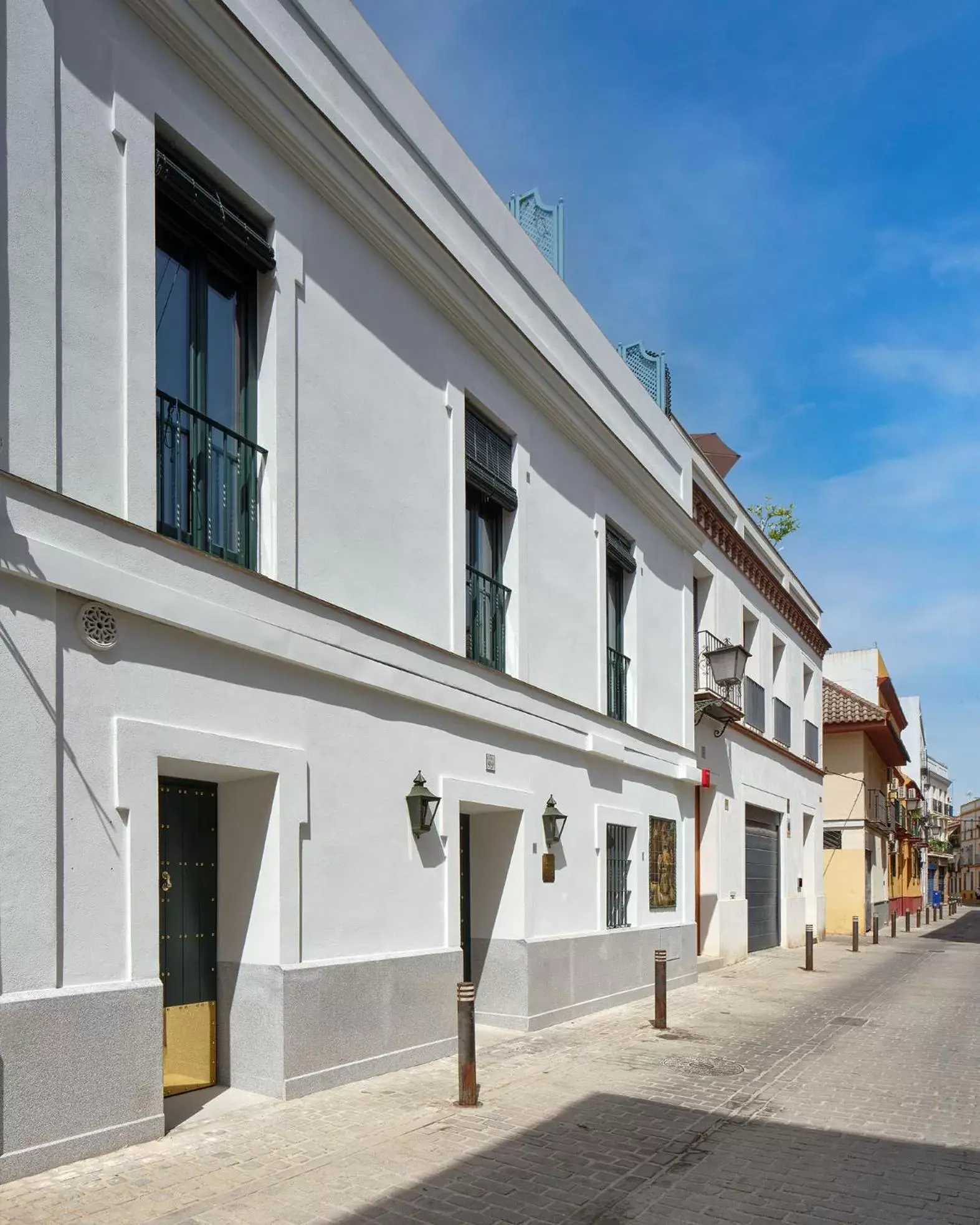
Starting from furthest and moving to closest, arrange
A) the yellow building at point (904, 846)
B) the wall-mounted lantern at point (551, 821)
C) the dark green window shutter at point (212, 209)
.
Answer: the yellow building at point (904, 846), the wall-mounted lantern at point (551, 821), the dark green window shutter at point (212, 209)

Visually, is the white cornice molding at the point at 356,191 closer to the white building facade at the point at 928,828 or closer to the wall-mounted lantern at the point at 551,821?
the wall-mounted lantern at the point at 551,821

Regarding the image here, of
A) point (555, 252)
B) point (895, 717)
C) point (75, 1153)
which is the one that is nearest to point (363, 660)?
point (75, 1153)

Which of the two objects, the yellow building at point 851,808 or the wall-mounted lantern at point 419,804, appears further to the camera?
the yellow building at point 851,808

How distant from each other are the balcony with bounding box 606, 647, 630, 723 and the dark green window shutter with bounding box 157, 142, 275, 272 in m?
7.90

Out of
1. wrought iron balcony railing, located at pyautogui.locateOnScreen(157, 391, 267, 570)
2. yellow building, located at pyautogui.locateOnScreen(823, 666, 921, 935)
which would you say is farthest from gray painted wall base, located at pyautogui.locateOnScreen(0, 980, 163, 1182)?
yellow building, located at pyautogui.locateOnScreen(823, 666, 921, 935)

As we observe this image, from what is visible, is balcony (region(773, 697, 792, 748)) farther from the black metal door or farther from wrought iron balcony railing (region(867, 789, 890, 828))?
the black metal door

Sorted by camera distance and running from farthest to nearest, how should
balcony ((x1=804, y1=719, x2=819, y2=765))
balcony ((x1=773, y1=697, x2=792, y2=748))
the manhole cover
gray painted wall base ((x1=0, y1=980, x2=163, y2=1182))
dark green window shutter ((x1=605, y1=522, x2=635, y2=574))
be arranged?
balcony ((x1=804, y1=719, x2=819, y2=765)) < balcony ((x1=773, y1=697, x2=792, y2=748)) < dark green window shutter ((x1=605, y1=522, x2=635, y2=574)) < the manhole cover < gray painted wall base ((x1=0, y1=980, x2=163, y2=1182))

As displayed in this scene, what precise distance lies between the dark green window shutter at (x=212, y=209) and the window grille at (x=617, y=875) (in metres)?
8.37

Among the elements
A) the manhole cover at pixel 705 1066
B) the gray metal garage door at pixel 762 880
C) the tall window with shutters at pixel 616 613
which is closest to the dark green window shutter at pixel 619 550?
the tall window with shutters at pixel 616 613

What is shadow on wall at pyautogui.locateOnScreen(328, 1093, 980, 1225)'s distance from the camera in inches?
224

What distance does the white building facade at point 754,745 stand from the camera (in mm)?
19016

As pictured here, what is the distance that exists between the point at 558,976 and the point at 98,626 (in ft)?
23.9

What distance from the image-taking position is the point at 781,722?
24.9 meters

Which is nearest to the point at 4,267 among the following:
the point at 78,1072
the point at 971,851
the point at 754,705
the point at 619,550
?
the point at 78,1072
